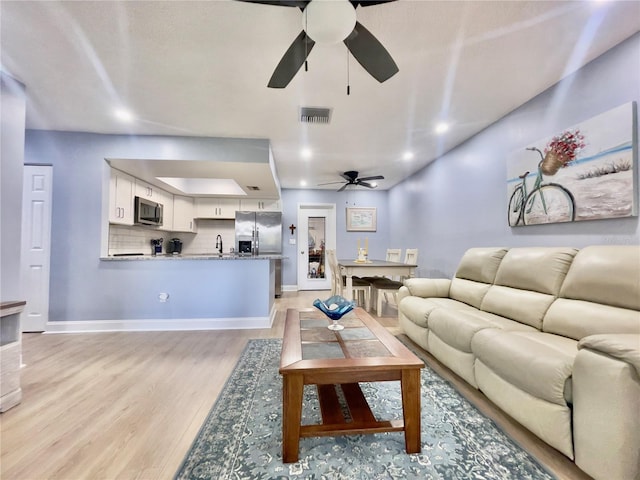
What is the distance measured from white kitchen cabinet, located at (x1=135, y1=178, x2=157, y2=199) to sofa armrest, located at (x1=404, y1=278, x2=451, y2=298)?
405cm

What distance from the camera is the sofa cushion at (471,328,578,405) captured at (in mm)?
1290

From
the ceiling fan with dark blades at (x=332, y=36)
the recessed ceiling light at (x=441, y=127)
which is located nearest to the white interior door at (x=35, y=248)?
the ceiling fan with dark blades at (x=332, y=36)

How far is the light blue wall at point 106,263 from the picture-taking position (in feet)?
10.7

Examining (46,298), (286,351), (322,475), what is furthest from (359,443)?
(46,298)

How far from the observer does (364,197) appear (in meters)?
6.72

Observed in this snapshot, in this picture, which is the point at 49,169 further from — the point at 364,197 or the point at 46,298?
the point at 364,197

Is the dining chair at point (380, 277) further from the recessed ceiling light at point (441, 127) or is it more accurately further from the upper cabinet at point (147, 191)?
the upper cabinet at point (147, 191)

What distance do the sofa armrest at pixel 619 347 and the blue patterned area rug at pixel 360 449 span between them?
634 mm

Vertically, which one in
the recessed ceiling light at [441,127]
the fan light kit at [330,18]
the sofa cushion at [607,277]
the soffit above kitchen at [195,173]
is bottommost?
the sofa cushion at [607,277]

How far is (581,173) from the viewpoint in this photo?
215cm

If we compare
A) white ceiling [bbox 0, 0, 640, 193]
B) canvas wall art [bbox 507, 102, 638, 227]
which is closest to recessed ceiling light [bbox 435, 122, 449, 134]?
white ceiling [bbox 0, 0, 640, 193]

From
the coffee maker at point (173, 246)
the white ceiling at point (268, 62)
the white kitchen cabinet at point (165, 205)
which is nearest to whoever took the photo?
the white ceiling at point (268, 62)

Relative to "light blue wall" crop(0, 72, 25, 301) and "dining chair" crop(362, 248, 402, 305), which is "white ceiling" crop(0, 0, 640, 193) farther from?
"dining chair" crop(362, 248, 402, 305)

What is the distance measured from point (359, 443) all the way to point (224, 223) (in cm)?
524
